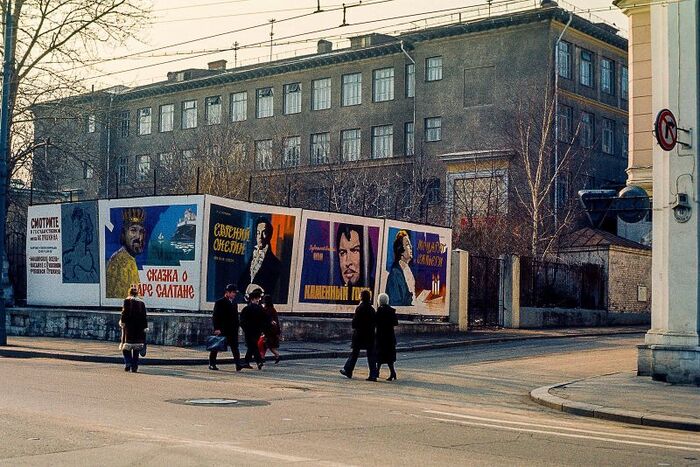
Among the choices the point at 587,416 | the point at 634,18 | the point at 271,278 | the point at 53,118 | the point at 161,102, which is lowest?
the point at 587,416

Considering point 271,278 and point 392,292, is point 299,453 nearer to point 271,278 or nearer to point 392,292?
point 271,278

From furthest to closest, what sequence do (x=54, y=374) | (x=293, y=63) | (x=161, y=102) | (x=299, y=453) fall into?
(x=161, y=102), (x=293, y=63), (x=54, y=374), (x=299, y=453)

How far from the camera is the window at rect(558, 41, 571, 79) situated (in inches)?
2344

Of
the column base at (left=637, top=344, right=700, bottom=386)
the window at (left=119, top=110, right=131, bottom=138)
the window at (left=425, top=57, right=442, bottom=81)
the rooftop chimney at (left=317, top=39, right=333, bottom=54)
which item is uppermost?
the rooftop chimney at (left=317, top=39, right=333, bottom=54)

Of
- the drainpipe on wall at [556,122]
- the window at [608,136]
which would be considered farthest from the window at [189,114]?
the window at [608,136]

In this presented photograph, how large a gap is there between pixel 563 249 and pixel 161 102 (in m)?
41.8

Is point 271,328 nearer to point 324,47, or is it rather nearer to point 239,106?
point 324,47

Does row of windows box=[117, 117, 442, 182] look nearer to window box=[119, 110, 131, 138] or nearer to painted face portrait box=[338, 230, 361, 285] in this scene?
window box=[119, 110, 131, 138]

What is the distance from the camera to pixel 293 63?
70.6m

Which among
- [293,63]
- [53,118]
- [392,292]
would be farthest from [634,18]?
[293,63]

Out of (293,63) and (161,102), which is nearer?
(293,63)

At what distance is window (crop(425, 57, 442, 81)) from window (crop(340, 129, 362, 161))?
7.15 metres

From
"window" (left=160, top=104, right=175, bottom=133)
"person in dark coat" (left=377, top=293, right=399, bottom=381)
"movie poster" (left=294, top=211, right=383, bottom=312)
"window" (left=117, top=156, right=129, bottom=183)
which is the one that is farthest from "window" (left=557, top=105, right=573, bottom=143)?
"person in dark coat" (left=377, top=293, right=399, bottom=381)

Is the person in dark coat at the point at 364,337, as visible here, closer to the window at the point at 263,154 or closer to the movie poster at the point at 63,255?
the movie poster at the point at 63,255
